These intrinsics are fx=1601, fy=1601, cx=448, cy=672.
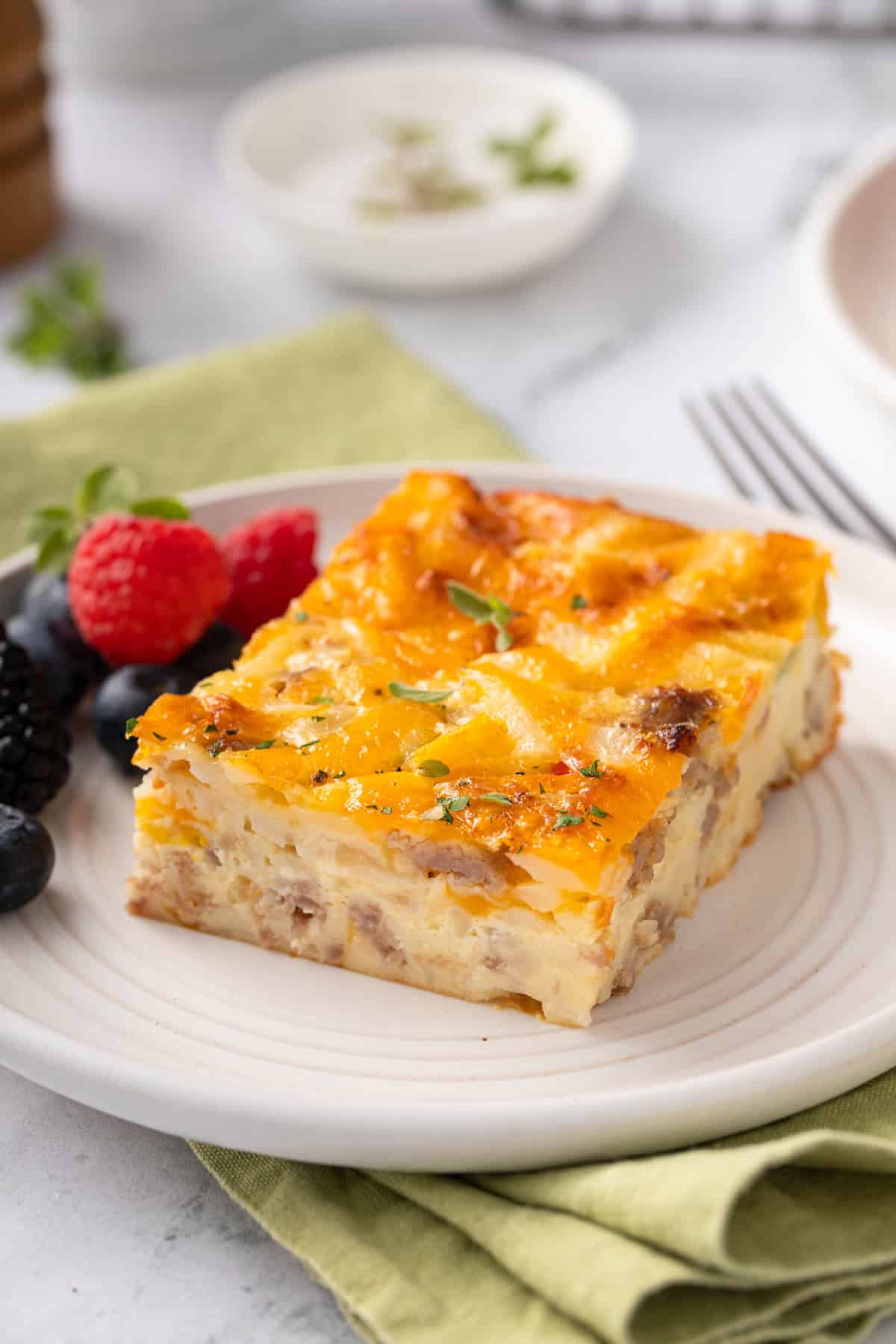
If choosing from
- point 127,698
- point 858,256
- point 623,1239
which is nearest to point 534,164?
point 858,256

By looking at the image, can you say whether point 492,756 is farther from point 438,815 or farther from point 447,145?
point 447,145

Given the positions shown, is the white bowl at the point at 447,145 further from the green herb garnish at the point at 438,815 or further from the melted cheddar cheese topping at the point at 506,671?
the green herb garnish at the point at 438,815

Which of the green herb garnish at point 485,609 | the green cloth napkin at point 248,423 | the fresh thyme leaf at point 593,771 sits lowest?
the green cloth napkin at point 248,423

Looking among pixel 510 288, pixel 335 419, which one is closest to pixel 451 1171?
pixel 335 419

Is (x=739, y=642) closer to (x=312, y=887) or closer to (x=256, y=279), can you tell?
(x=312, y=887)

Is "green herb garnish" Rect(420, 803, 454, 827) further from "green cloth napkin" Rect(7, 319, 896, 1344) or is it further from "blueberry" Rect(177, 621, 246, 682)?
"blueberry" Rect(177, 621, 246, 682)

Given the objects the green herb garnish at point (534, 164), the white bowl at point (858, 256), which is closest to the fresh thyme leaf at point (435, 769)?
the white bowl at point (858, 256)

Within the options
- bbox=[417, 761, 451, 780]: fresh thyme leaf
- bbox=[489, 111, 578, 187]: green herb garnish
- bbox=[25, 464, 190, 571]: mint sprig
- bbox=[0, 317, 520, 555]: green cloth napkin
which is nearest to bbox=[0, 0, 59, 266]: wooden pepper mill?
bbox=[0, 317, 520, 555]: green cloth napkin
